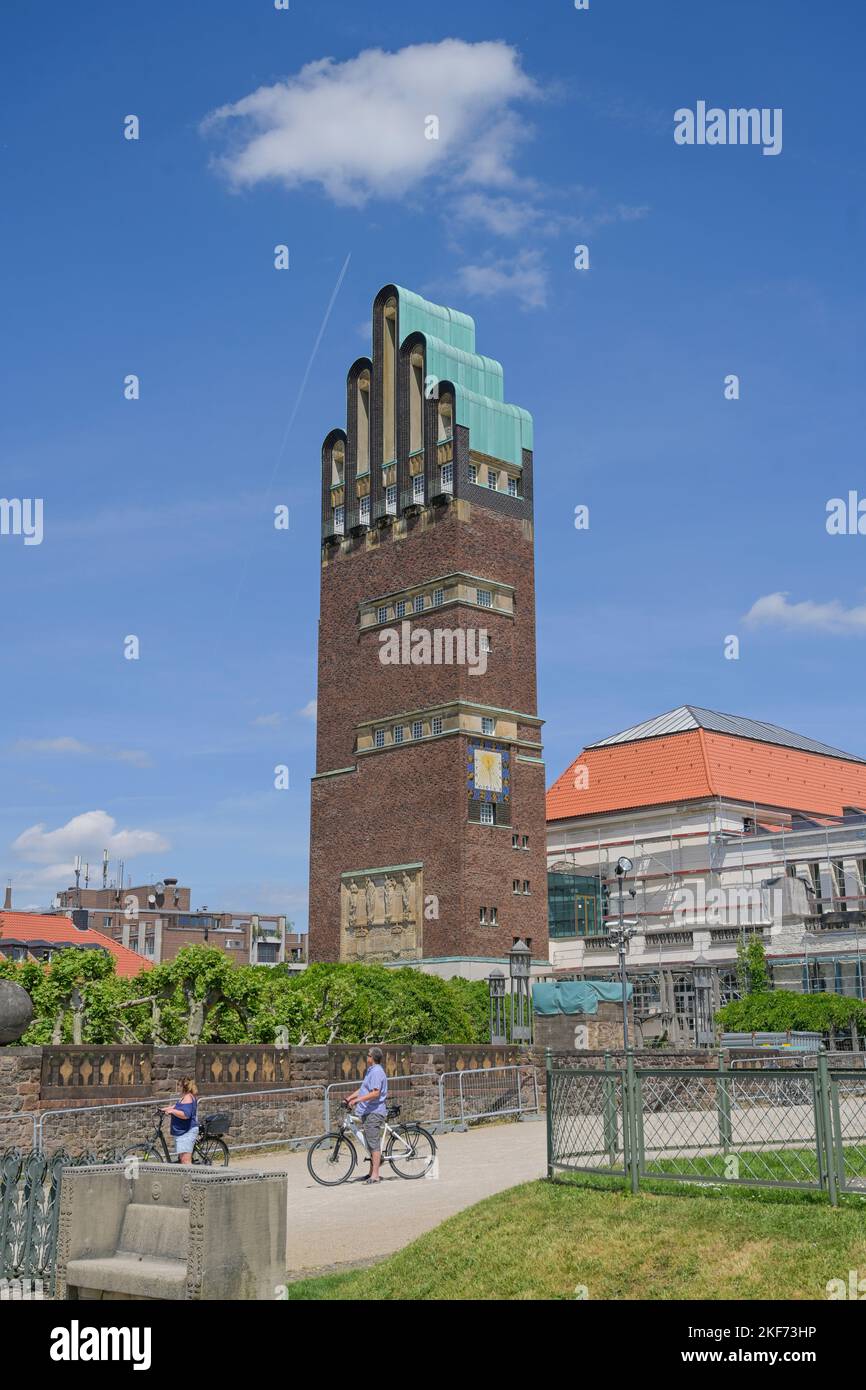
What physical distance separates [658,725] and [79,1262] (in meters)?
73.4

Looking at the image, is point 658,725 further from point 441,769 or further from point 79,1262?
point 79,1262

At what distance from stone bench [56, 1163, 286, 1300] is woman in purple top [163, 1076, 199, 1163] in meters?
7.19

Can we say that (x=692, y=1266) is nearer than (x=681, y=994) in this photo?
Yes

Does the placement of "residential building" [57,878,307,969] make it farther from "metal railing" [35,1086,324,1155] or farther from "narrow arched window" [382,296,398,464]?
"metal railing" [35,1086,324,1155]

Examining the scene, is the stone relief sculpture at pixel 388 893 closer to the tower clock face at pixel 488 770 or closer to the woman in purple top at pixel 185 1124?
the tower clock face at pixel 488 770

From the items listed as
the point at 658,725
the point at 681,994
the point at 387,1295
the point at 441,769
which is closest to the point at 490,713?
the point at 441,769

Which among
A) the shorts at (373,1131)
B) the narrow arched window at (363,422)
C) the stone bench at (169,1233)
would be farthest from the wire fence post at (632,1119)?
the narrow arched window at (363,422)

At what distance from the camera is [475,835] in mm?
56750

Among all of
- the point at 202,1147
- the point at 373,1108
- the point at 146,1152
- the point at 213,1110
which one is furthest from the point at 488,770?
the point at 146,1152

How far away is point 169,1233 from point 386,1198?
703 centimetres

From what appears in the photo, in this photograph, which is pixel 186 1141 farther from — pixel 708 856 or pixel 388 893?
pixel 708 856

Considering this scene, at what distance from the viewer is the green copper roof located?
61781mm

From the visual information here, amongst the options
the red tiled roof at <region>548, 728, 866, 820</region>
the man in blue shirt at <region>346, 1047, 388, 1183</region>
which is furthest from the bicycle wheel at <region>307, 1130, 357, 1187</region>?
the red tiled roof at <region>548, 728, 866, 820</region>

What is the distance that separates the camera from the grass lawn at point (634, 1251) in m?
9.70
